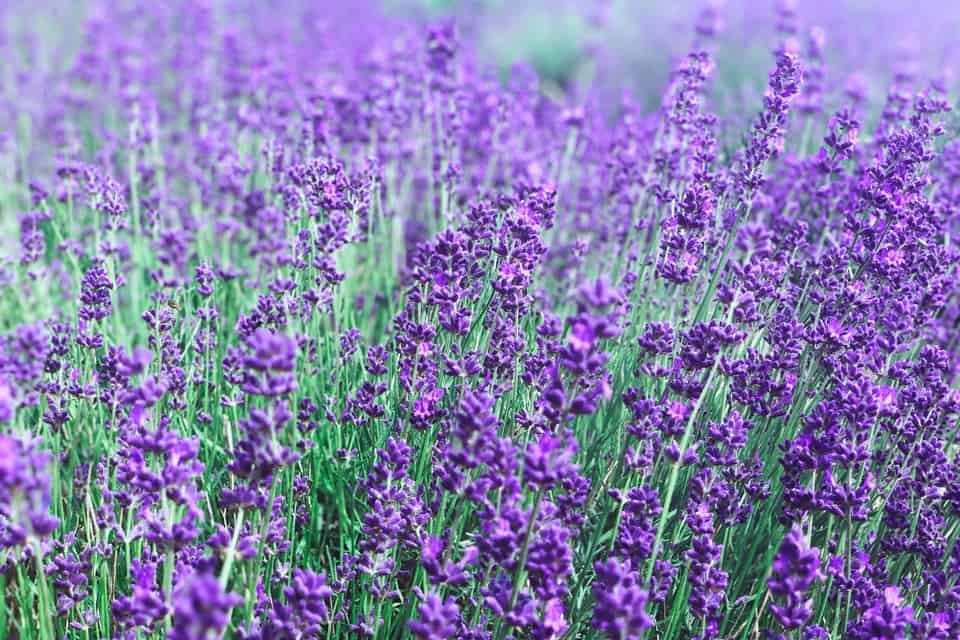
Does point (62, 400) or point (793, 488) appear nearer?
point (793, 488)

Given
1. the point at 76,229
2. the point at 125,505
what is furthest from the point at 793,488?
the point at 76,229

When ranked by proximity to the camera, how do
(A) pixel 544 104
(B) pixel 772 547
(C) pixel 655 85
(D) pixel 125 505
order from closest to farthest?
(D) pixel 125 505
(B) pixel 772 547
(A) pixel 544 104
(C) pixel 655 85

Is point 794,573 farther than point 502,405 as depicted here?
No

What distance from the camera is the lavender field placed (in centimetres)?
204

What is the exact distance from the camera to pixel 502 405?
9.23ft

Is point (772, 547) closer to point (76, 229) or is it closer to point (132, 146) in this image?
point (132, 146)

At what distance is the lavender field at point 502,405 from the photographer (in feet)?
6.68

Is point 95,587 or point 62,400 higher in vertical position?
point 62,400

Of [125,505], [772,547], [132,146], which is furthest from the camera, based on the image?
[132,146]

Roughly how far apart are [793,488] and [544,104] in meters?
4.74

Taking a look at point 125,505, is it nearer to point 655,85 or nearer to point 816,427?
point 816,427

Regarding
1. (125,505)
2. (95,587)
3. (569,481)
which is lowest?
(95,587)

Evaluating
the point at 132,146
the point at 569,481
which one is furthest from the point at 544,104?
the point at 569,481

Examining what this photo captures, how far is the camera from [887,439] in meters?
2.75
